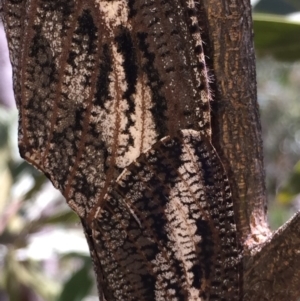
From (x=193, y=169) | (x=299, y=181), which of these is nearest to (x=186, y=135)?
(x=193, y=169)

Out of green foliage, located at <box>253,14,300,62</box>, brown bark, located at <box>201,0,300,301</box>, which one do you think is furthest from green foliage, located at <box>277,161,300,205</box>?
brown bark, located at <box>201,0,300,301</box>

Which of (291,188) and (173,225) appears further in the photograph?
(291,188)

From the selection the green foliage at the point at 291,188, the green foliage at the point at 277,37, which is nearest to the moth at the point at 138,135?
the green foliage at the point at 277,37

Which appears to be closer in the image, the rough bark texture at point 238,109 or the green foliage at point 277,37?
the rough bark texture at point 238,109

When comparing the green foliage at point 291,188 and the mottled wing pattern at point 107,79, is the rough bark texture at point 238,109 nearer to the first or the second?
the mottled wing pattern at point 107,79

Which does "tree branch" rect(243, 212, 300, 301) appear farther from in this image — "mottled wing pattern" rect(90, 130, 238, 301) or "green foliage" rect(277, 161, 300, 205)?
"green foliage" rect(277, 161, 300, 205)

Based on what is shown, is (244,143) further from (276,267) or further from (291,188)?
(291,188)

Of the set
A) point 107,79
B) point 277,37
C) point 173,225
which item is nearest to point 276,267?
point 173,225
